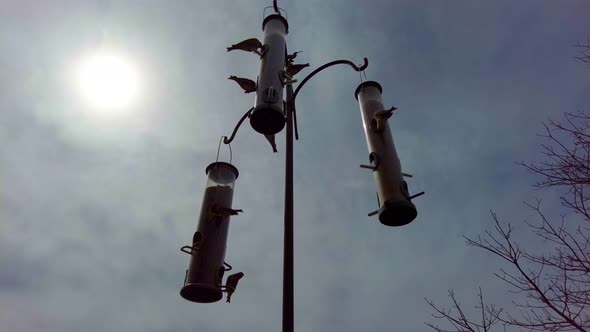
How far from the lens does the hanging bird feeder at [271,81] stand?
519 cm

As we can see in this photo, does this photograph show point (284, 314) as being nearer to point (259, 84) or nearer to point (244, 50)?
point (259, 84)

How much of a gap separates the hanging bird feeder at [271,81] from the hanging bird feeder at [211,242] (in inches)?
62.7

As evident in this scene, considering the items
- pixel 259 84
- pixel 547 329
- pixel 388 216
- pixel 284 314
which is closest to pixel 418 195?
pixel 388 216

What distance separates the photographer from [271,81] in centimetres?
563

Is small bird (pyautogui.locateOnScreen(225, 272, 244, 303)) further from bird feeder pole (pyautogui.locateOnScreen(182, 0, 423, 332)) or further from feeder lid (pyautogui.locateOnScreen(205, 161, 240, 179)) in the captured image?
feeder lid (pyautogui.locateOnScreen(205, 161, 240, 179))

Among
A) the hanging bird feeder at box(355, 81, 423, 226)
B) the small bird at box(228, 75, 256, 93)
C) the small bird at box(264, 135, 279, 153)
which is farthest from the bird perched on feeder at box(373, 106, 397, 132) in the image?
the small bird at box(228, 75, 256, 93)

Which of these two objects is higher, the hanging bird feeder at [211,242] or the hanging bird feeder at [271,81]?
the hanging bird feeder at [271,81]

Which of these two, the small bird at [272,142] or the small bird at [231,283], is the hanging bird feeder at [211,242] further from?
the small bird at [272,142]

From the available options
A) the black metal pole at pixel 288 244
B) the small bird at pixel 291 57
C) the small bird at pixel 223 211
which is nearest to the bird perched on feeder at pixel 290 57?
the small bird at pixel 291 57

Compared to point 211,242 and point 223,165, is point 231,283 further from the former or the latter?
point 223,165

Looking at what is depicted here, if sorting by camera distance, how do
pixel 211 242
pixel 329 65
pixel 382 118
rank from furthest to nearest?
pixel 329 65
pixel 211 242
pixel 382 118

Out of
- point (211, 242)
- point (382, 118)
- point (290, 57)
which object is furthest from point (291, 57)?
point (211, 242)

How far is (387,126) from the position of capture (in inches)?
217

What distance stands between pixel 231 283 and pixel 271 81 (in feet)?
9.51
